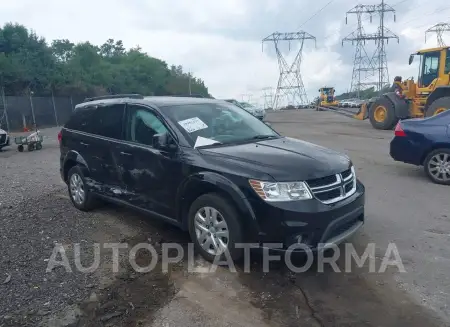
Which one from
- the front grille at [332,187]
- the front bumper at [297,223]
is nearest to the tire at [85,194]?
the front bumper at [297,223]

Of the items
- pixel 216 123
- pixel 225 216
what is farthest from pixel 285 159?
pixel 216 123

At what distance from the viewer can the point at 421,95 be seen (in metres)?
18.0

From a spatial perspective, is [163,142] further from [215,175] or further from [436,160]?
[436,160]

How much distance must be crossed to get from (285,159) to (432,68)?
16089 mm

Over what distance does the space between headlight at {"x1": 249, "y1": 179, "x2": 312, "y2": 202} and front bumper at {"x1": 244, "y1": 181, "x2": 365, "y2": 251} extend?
0.05 meters

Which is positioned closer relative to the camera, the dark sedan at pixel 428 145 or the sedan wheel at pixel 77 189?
the sedan wheel at pixel 77 189

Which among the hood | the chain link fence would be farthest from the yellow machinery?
the hood

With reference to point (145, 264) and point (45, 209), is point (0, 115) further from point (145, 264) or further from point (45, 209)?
point (145, 264)

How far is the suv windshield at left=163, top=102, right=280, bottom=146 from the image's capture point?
16.5 ft

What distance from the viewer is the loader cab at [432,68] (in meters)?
17.2

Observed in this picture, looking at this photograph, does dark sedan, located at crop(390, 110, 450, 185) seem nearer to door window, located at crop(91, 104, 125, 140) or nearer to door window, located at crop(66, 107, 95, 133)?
door window, located at crop(91, 104, 125, 140)

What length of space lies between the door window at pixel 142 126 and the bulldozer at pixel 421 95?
13.8m

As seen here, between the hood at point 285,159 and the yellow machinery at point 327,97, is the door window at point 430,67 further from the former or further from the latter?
the yellow machinery at point 327,97

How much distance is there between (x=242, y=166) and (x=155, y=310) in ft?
5.13
